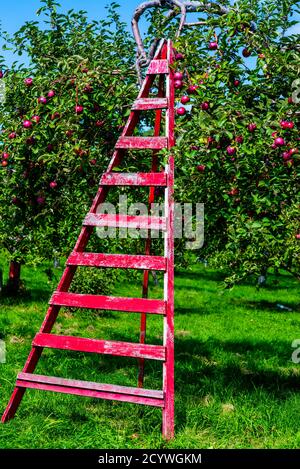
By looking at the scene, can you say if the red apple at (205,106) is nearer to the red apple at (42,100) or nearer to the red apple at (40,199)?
the red apple at (42,100)

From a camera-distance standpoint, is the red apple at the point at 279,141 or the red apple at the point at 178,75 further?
the red apple at the point at 178,75

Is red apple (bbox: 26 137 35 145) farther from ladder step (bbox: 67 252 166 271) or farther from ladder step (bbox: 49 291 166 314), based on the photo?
ladder step (bbox: 49 291 166 314)

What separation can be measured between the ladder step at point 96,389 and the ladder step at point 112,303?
748mm

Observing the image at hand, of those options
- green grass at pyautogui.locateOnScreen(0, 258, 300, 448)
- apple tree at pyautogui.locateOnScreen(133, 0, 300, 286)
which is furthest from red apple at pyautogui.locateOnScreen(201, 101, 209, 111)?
green grass at pyautogui.locateOnScreen(0, 258, 300, 448)

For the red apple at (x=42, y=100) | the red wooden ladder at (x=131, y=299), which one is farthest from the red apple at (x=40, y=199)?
the red wooden ladder at (x=131, y=299)

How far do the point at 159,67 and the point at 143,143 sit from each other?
2.78ft

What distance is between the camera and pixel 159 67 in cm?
690

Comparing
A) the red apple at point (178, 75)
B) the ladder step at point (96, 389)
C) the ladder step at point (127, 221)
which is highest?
the red apple at point (178, 75)

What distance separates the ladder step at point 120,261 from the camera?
632 cm

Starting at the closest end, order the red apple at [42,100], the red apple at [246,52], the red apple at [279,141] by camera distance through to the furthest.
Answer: the red apple at [279,141]
the red apple at [246,52]
the red apple at [42,100]

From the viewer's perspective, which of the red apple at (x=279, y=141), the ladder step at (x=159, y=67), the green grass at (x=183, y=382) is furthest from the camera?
the ladder step at (x=159, y=67)

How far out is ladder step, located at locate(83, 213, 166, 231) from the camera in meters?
6.47

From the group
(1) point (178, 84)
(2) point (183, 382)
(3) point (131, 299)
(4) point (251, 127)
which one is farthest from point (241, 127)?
(2) point (183, 382)
